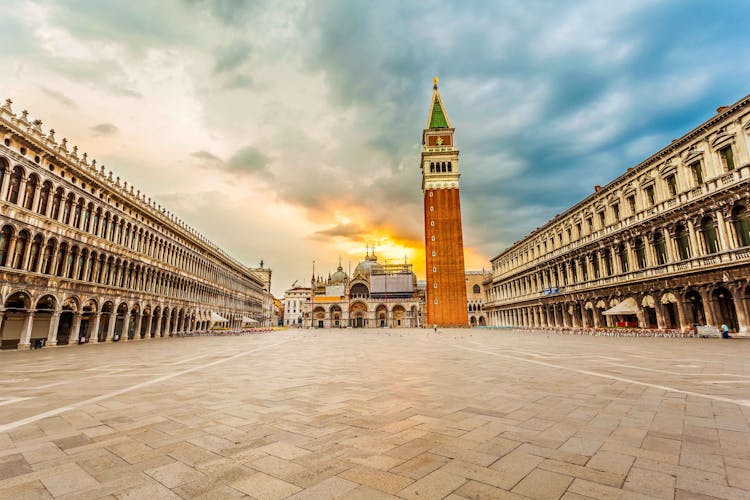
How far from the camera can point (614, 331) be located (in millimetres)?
29250

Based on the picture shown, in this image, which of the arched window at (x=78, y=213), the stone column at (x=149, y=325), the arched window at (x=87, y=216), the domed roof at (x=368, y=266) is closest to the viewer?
the arched window at (x=78, y=213)

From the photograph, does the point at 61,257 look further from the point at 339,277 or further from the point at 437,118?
the point at 339,277

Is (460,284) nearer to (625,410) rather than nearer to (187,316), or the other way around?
(187,316)

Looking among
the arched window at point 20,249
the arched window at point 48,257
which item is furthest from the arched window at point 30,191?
the arched window at point 48,257

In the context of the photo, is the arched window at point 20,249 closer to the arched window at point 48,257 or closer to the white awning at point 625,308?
the arched window at point 48,257

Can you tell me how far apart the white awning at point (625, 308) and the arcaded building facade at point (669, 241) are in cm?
7

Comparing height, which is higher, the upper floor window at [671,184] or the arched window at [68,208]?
the upper floor window at [671,184]

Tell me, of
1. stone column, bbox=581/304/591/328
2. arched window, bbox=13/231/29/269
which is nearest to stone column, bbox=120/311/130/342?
arched window, bbox=13/231/29/269

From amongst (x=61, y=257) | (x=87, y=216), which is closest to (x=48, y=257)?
(x=61, y=257)

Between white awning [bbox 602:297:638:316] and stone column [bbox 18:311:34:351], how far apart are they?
40.0 metres

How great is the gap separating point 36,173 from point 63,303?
28.2 ft

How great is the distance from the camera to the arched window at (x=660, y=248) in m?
27.0

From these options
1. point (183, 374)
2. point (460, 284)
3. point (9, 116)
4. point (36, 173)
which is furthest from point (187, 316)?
point (460, 284)

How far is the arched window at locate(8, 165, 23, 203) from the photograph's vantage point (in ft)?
65.7
